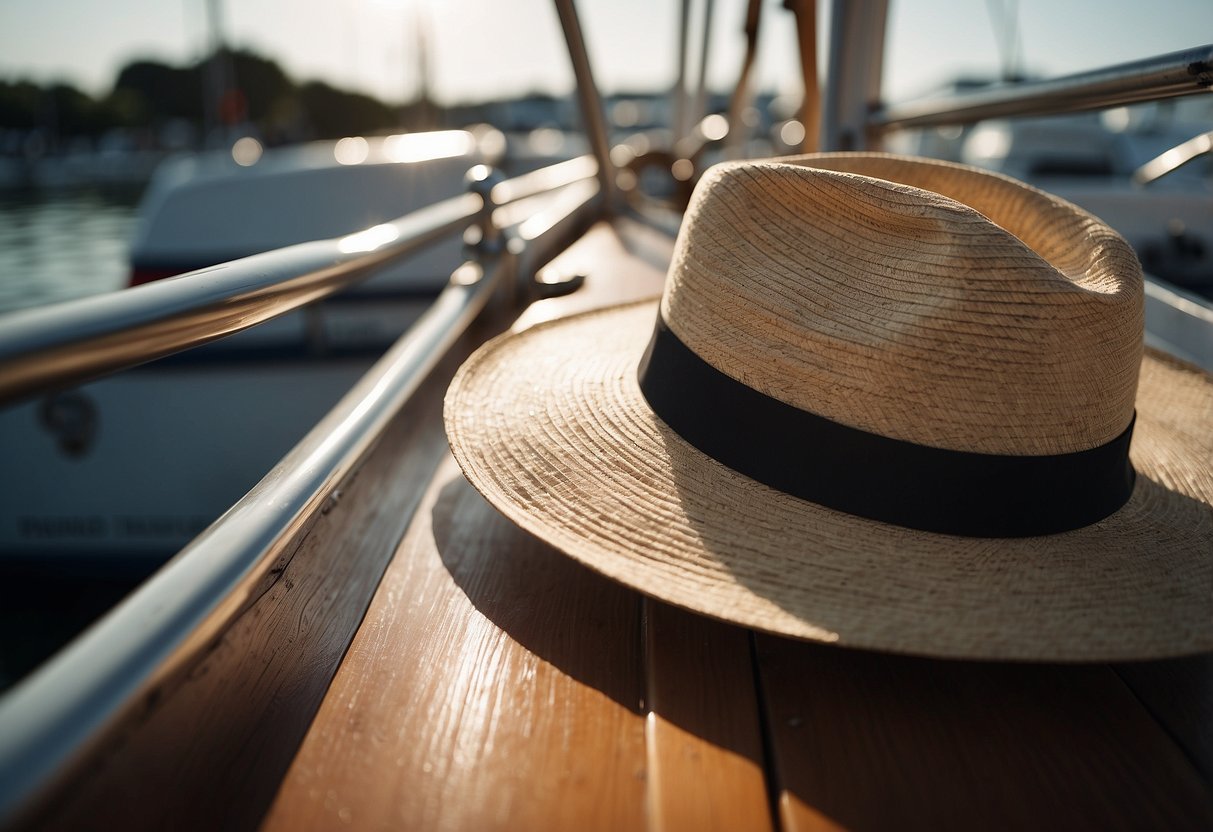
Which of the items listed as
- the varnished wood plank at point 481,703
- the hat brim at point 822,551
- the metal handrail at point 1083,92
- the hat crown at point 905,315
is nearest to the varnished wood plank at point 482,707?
the varnished wood plank at point 481,703

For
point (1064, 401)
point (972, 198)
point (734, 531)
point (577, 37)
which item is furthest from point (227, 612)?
point (577, 37)

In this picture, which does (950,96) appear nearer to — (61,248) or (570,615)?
(570,615)

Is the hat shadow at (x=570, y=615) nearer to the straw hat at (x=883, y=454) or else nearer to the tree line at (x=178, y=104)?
the straw hat at (x=883, y=454)

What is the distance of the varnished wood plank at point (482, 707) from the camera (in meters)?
0.65

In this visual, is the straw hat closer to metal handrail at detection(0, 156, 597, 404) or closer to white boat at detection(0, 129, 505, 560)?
metal handrail at detection(0, 156, 597, 404)

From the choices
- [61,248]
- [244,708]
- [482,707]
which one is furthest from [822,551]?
[61,248]

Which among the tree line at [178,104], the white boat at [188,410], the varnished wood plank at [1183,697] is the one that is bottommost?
the white boat at [188,410]

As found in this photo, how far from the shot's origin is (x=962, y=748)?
730mm

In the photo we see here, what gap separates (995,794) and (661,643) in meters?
0.32

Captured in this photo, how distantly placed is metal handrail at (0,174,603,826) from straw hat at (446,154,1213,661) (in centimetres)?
19

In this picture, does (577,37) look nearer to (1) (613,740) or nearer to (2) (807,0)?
(2) (807,0)

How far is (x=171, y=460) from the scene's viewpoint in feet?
14.5

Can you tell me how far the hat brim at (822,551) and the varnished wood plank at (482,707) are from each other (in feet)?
0.40

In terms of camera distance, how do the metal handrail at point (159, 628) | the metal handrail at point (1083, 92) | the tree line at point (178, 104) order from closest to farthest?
the metal handrail at point (159, 628), the metal handrail at point (1083, 92), the tree line at point (178, 104)
